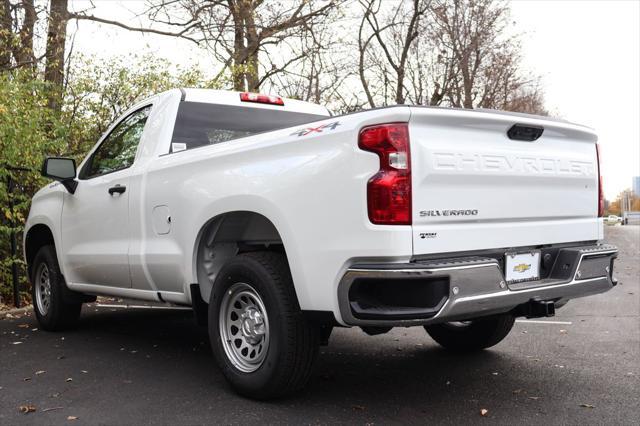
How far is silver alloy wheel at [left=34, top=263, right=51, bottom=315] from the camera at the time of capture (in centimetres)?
661

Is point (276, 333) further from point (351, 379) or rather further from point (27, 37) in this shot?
A: point (27, 37)

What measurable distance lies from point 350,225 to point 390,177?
32 cm

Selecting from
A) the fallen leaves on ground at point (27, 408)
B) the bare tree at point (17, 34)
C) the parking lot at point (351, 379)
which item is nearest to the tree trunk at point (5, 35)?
the bare tree at point (17, 34)

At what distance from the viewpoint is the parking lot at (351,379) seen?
376 cm

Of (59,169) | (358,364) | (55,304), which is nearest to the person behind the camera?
(358,364)

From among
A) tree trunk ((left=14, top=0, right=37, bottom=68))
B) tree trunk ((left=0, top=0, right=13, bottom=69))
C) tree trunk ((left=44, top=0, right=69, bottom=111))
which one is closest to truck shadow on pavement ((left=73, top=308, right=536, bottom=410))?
tree trunk ((left=44, top=0, right=69, bottom=111))

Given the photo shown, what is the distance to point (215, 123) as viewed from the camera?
5.26 m

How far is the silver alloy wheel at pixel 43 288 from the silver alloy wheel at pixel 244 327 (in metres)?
3.21

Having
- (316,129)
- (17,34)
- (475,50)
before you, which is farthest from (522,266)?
(475,50)

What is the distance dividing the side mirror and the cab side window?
0.14m

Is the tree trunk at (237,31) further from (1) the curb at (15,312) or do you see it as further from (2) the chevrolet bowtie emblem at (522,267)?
(2) the chevrolet bowtie emblem at (522,267)

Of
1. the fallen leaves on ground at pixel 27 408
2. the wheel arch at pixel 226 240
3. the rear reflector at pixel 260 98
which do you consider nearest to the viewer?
the fallen leaves on ground at pixel 27 408

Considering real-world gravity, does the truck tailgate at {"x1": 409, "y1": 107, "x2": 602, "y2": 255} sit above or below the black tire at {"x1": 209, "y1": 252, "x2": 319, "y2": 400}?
above

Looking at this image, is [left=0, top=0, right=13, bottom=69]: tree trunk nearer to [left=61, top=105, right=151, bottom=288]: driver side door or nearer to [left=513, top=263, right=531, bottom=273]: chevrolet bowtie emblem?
[left=61, top=105, right=151, bottom=288]: driver side door
